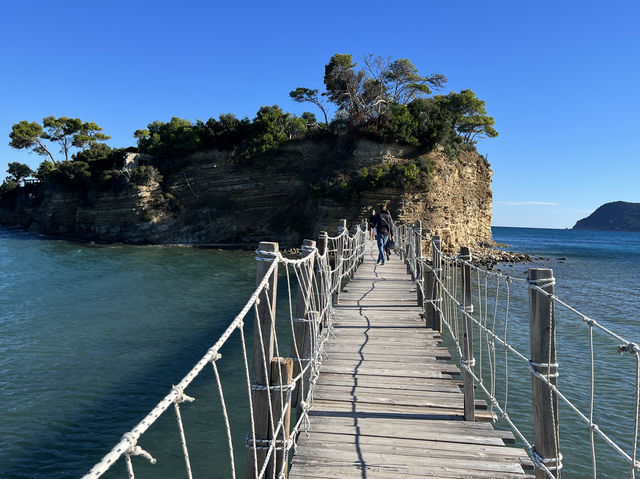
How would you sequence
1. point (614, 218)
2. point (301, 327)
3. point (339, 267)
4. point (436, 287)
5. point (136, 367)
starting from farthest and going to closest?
point (614, 218), point (136, 367), point (339, 267), point (436, 287), point (301, 327)

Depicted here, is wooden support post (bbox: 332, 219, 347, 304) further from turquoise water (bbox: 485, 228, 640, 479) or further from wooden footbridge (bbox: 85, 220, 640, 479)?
turquoise water (bbox: 485, 228, 640, 479)

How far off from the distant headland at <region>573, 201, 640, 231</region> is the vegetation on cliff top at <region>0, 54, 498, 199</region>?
579 ft

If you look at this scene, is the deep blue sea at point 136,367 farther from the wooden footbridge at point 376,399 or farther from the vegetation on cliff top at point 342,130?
the vegetation on cliff top at point 342,130

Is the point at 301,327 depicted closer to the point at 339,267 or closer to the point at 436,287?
the point at 436,287

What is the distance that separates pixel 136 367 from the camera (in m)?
9.10

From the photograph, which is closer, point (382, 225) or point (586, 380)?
point (586, 380)

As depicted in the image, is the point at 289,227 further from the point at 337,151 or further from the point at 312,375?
the point at 312,375

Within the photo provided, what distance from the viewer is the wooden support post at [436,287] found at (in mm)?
6678

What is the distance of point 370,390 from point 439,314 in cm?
279

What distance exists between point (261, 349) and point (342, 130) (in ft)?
→ 108

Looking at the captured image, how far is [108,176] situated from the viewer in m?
37.3

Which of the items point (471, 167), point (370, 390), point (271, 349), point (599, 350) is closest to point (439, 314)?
point (370, 390)

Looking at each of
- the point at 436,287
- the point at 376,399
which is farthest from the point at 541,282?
the point at 436,287

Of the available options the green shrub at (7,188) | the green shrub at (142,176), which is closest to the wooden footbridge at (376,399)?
the green shrub at (142,176)
